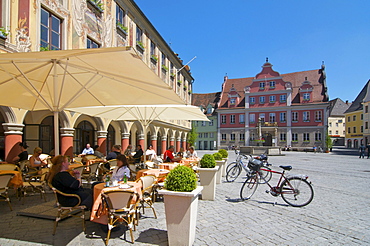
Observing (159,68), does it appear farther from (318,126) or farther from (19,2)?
(318,126)

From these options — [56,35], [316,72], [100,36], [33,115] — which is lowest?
[33,115]

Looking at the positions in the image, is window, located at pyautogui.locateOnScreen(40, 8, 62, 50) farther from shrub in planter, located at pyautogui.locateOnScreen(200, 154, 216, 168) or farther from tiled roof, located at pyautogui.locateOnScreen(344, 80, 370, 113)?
tiled roof, located at pyautogui.locateOnScreen(344, 80, 370, 113)

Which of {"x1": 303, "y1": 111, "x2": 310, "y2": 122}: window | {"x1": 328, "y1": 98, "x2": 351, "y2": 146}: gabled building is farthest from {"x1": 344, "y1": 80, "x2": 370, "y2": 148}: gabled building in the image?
{"x1": 303, "y1": 111, "x2": 310, "y2": 122}: window

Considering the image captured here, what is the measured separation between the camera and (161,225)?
5457 mm

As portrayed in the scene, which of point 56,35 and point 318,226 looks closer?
point 318,226

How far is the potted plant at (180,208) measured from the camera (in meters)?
4.29

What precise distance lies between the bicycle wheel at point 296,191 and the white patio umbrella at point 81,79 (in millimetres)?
3795

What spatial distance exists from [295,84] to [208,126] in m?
20.6

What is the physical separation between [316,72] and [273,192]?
54.4 metres

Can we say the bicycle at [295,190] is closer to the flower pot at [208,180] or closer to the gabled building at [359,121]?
the flower pot at [208,180]

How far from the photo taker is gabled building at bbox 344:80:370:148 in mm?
57250

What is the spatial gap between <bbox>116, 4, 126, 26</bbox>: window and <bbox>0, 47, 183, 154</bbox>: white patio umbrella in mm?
11095

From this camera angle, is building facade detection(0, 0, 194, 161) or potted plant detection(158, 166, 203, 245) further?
building facade detection(0, 0, 194, 161)

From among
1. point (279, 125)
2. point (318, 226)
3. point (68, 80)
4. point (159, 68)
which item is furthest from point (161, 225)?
point (279, 125)
